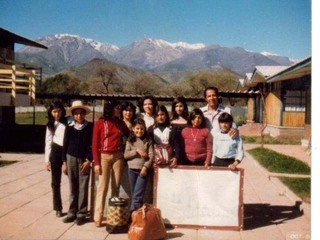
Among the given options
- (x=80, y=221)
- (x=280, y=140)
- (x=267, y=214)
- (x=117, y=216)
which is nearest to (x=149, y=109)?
(x=117, y=216)

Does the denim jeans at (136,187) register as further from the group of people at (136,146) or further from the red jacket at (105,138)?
the red jacket at (105,138)

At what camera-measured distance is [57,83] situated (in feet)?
179

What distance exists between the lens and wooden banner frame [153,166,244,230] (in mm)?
4188

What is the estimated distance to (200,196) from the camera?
13.9 feet

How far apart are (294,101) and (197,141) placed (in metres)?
12.9

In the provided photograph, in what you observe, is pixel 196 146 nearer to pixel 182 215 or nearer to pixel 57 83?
pixel 182 215

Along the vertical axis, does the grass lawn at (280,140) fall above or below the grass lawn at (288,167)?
above

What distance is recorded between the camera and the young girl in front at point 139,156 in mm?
4234

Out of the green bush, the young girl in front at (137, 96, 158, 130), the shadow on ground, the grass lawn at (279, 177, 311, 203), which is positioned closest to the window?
the green bush

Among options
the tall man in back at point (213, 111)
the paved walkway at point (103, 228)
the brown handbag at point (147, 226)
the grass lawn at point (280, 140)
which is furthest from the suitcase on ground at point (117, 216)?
the grass lawn at point (280, 140)

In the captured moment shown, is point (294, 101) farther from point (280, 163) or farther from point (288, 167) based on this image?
point (288, 167)

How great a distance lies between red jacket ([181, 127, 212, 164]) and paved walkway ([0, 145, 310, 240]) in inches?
32.0

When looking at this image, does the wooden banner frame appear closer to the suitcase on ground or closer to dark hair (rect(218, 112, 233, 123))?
the suitcase on ground
